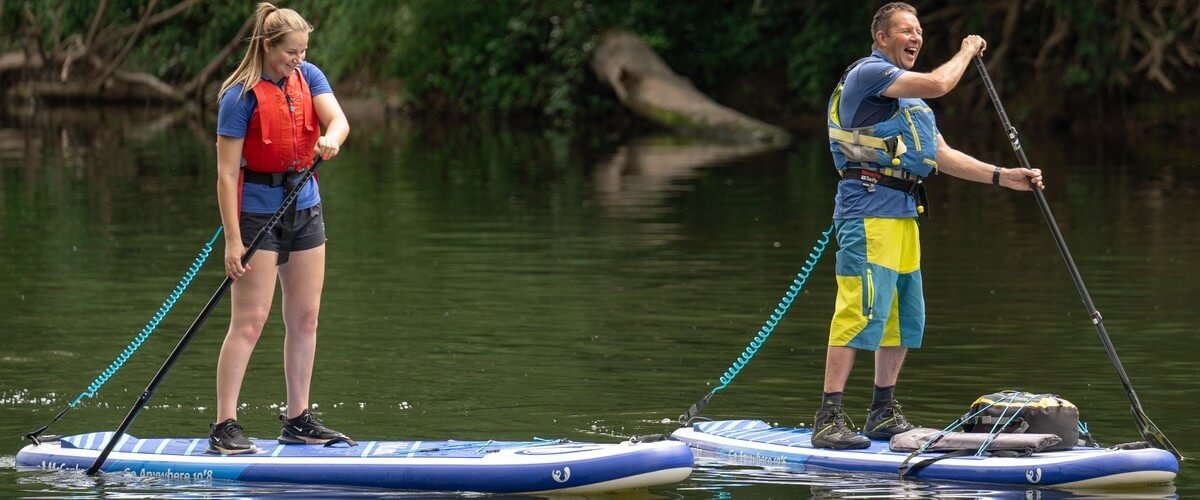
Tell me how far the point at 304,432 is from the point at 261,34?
1543 mm

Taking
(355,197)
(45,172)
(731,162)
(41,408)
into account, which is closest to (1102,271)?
(41,408)

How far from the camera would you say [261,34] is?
6922 mm

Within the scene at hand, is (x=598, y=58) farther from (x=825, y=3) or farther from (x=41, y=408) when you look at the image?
(x=41, y=408)

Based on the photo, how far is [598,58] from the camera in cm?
3525

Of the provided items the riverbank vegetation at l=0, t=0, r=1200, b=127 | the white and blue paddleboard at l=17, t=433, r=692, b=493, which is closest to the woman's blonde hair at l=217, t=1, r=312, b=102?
the white and blue paddleboard at l=17, t=433, r=692, b=493

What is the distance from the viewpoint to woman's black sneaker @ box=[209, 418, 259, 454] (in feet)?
23.7

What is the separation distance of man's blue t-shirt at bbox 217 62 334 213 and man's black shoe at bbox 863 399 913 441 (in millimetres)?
2346

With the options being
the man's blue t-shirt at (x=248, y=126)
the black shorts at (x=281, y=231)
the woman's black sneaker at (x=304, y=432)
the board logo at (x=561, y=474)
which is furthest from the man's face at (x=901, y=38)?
the woman's black sneaker at (x=304, y=432)

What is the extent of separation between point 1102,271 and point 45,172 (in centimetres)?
1392

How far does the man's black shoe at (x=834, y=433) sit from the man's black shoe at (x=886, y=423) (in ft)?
0.50

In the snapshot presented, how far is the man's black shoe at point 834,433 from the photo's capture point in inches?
292

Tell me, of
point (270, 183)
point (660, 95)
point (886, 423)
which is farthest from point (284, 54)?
point (660, 95)

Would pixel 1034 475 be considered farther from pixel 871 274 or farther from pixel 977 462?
pixel 871 274

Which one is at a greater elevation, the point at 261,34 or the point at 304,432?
the point at 261,34
